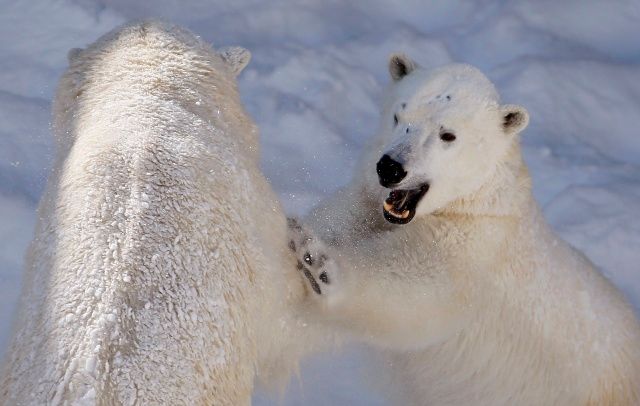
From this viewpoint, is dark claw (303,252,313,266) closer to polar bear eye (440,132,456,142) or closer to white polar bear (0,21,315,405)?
white polar bear (0,21,315,405)

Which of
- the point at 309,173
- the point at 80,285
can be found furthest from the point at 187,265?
the point at 309,173

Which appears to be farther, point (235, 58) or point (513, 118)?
point (513, 118)

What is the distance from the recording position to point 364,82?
6.26 meters

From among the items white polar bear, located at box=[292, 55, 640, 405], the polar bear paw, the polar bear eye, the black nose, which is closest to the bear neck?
white polar bear, located at box=[292, 55, 640, 405]

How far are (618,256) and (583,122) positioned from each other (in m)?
1.41

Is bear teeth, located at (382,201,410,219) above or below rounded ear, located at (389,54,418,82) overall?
below

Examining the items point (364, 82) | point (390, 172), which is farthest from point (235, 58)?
point (364, 82)

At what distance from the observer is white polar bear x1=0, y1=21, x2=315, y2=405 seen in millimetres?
2088

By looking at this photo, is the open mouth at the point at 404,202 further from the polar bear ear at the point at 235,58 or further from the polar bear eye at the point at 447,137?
the polar bear ear at the point at 235,58

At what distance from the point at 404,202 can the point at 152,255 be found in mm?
1687

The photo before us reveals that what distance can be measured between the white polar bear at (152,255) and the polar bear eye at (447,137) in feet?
2.88

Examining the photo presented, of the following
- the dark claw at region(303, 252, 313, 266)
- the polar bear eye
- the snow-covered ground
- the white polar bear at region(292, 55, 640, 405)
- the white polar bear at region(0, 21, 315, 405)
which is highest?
the white polar bear at region(0, 21, 315, 405)

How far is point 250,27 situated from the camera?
21.6ft

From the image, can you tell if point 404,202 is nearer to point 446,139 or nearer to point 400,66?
point 446,139
